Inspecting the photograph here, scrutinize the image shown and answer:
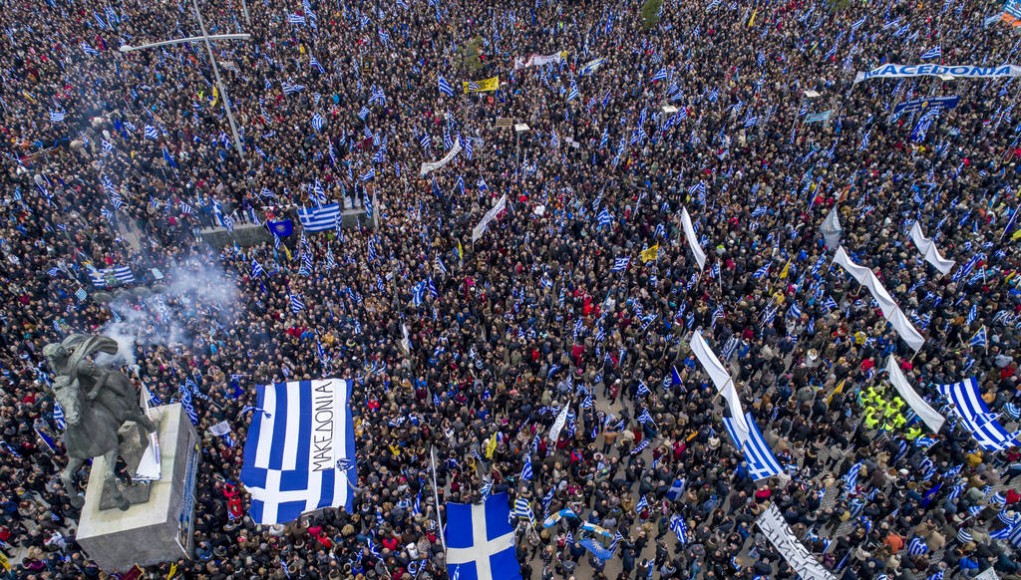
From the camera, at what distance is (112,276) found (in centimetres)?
2341

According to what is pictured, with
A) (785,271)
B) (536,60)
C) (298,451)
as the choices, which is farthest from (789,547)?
(536,60)

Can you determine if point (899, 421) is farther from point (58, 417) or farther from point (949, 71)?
point (949, 71)

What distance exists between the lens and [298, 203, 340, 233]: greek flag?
25494mm

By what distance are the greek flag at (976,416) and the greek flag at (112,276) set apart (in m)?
27.4

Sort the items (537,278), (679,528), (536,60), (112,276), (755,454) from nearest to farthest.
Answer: (679,528) < (755,454) < (112,276) < (537,278) < (536,60)

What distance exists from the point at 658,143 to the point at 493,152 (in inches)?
333

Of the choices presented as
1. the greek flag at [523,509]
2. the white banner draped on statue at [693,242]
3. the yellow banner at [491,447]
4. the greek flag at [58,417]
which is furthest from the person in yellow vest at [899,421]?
the greek flag at [58,417]

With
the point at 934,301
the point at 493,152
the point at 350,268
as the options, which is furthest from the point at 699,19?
the point at 350,268

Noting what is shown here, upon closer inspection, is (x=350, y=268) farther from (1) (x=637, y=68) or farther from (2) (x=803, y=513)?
(1) (x=637, y=68)

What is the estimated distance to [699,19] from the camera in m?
45.7

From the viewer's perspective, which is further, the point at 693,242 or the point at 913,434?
the point at 693,242

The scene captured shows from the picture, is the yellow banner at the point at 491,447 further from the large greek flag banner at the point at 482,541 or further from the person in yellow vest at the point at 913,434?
the person in yellow vest at the point at 913,434

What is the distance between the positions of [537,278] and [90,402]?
1544 cm

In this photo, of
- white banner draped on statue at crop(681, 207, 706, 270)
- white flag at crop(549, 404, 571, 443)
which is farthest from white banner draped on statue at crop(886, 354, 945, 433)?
white flag at crop(549, 404, 571, 443)
